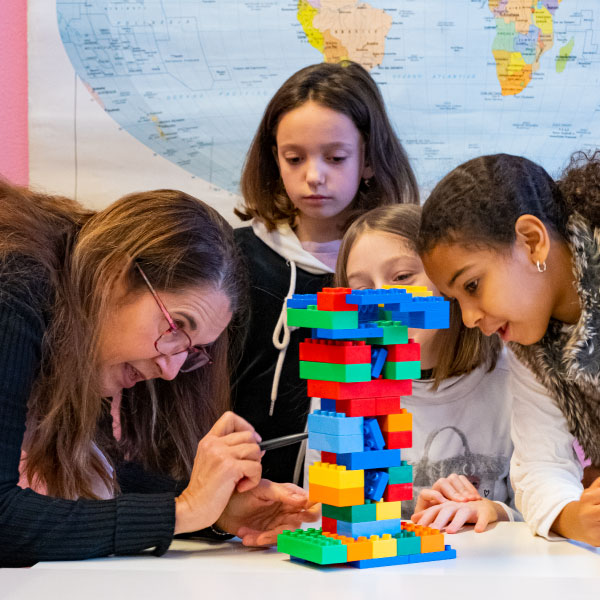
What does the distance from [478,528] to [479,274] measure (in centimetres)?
37

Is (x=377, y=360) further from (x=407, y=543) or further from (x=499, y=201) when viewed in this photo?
(x=499, y=201)

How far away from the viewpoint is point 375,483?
1051 millimetres

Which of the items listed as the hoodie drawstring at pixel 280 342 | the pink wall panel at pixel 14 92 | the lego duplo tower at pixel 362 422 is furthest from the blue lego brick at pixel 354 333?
the pink wall panel at pixel 14 92

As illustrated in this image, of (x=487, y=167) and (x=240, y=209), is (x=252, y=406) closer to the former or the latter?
(x=240, y=209)

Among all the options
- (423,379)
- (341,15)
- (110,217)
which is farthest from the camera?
(341,15)

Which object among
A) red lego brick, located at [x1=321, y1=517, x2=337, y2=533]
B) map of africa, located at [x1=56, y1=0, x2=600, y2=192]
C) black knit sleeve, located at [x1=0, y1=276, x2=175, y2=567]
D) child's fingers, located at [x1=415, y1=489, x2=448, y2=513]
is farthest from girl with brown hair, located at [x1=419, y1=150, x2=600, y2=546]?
map of africa, located at [x1=56, y1=0, x2=600, y2=192]

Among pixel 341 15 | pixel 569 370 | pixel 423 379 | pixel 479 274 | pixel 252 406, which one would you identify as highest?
pixel 341 15

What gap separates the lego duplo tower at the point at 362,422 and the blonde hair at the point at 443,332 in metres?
0.57

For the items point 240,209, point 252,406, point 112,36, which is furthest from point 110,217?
point 112,36

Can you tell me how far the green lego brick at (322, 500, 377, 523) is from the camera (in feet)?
3.41

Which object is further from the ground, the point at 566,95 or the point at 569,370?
the point at 566,95

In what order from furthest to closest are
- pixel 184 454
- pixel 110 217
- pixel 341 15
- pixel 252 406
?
pixel 341 15
pixel 252 406
pixel 184 454
pixel 110 217

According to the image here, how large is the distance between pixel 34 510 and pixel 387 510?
0.42 metres

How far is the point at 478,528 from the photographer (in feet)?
4.12
